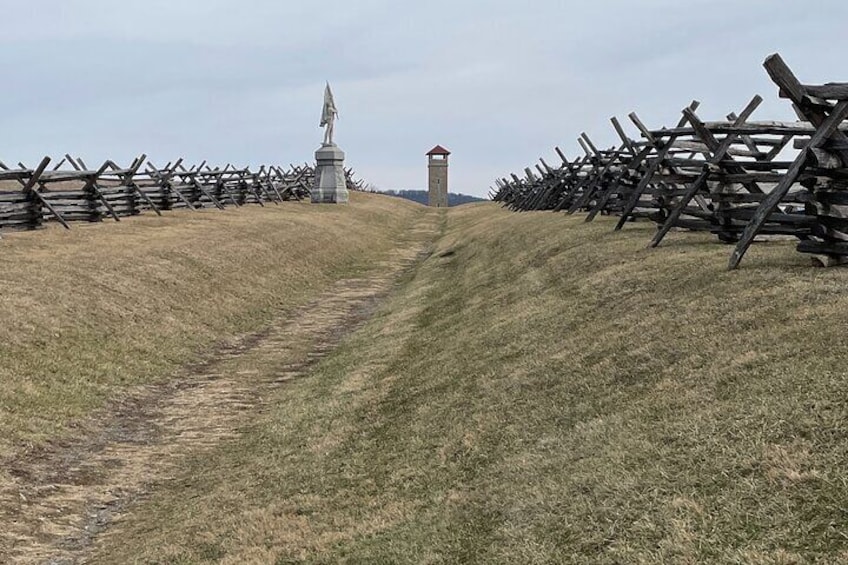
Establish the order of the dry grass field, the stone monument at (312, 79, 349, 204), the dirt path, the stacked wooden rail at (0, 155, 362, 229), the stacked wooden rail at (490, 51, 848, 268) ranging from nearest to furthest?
the dry grass field < the dirt path < the stacked wooden rail at (490, 51, 848, 268) < the stacked wooden rail at (0, 155, 362, 229) < the stone monument at (312, 79, 349, 204)

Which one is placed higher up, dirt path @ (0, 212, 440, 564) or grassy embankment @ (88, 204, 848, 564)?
grassy embankment @ (88, 204, 848, 564)

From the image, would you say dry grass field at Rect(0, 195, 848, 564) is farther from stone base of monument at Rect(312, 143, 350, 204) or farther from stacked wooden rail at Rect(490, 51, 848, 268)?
stone base of monument at Rect(312, 143, 350, 204)

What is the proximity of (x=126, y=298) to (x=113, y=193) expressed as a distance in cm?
1399

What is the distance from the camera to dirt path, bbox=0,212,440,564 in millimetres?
6574

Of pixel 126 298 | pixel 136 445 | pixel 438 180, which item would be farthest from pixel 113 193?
pixel 438 180

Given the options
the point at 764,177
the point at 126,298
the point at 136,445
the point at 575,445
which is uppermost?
the point at 764,177

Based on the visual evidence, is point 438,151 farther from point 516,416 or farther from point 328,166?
point 516,416

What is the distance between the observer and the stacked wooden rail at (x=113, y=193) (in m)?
20.1

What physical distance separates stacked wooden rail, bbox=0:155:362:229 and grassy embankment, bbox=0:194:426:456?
2.88 feet

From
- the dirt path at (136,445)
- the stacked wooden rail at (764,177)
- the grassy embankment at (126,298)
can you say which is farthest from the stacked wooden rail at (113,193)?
the stacked wooden rail at (764,177)

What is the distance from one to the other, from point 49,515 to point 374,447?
3.14m

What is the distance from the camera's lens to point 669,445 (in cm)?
501

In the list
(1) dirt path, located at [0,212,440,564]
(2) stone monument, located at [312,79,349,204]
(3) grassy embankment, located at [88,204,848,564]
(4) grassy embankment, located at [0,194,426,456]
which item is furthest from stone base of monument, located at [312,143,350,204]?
(3) grassy embankment, located at [88,204,848,564]

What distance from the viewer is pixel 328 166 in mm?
45250
